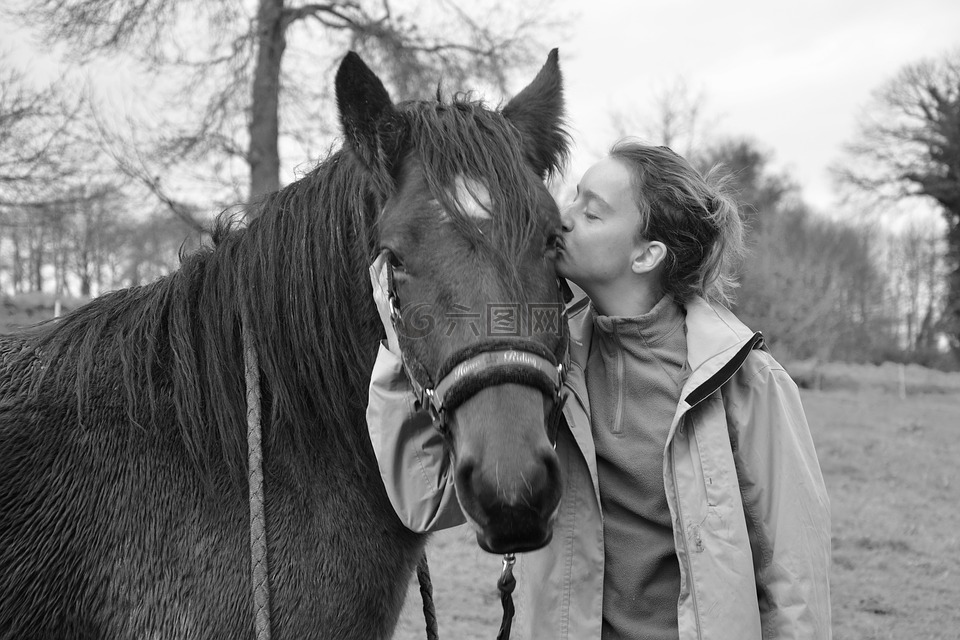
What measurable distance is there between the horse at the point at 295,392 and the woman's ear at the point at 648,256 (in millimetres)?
394

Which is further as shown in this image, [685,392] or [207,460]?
[207,460]

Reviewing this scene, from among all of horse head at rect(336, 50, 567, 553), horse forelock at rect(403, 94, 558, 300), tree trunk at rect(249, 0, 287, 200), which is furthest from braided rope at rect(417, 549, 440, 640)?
tree trunk at rect(249, 0, 287, 200)

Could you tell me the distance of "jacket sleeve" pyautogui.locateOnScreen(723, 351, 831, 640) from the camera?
1.79 m

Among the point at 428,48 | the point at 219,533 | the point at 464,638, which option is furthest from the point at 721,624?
the point at 428,48

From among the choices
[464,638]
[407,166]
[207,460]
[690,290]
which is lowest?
[464,638]

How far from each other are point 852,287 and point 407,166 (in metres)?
46.1

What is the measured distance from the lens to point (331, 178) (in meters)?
2.21

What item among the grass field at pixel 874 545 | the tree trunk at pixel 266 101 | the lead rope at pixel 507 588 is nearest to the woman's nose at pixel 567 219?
the lead rope at pixel 507 588

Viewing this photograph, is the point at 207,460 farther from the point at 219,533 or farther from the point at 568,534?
the point at 568,534

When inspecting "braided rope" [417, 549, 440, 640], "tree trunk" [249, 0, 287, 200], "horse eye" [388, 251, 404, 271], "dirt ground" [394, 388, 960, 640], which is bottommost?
"dirt ground" [394, 388, 960, 640]

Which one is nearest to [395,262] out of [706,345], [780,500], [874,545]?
[706,345]

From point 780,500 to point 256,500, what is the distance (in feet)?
4.79

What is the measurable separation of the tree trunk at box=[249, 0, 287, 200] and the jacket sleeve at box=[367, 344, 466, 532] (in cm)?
917

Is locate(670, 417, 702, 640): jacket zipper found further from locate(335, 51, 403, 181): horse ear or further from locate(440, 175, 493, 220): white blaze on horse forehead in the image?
locate(335, 51, 403, 181): horse ear
